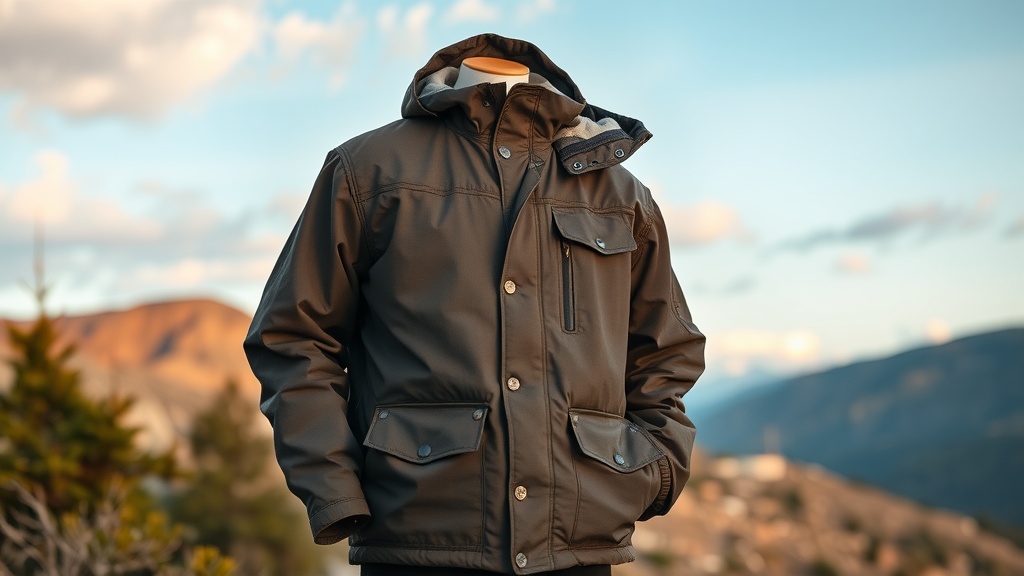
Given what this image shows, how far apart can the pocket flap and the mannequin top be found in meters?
0.96

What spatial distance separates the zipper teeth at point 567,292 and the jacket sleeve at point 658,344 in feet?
1.29

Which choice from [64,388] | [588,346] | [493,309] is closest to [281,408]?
[493,309]

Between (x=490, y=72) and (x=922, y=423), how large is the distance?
297 ft

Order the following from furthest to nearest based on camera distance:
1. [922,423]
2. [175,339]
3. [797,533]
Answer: [922,423], [175,339], [797,533]

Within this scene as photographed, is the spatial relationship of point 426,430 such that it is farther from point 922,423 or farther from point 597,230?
point 922,423

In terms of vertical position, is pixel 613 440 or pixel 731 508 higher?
pixel 613 440

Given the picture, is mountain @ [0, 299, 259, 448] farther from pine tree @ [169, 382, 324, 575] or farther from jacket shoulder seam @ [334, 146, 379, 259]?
jacket shoulder seam @ [334, 146, 379, 259]

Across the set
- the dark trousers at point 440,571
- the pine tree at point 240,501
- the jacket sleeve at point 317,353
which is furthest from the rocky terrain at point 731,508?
the dark trousers at point 440,571

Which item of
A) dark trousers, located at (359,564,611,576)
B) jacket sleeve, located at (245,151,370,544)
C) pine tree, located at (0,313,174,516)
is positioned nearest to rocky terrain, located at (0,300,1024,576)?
pine tree, located at (0,313,174,516)

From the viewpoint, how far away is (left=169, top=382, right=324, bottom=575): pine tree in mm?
21406

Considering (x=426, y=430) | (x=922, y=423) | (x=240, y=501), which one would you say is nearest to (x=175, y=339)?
(x=240, y=501)

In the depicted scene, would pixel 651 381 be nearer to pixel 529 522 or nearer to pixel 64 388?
pixel 529 522

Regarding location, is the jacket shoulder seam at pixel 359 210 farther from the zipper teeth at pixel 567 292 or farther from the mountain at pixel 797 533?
the mountain at pixel 797 533

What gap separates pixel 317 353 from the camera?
2721mm
